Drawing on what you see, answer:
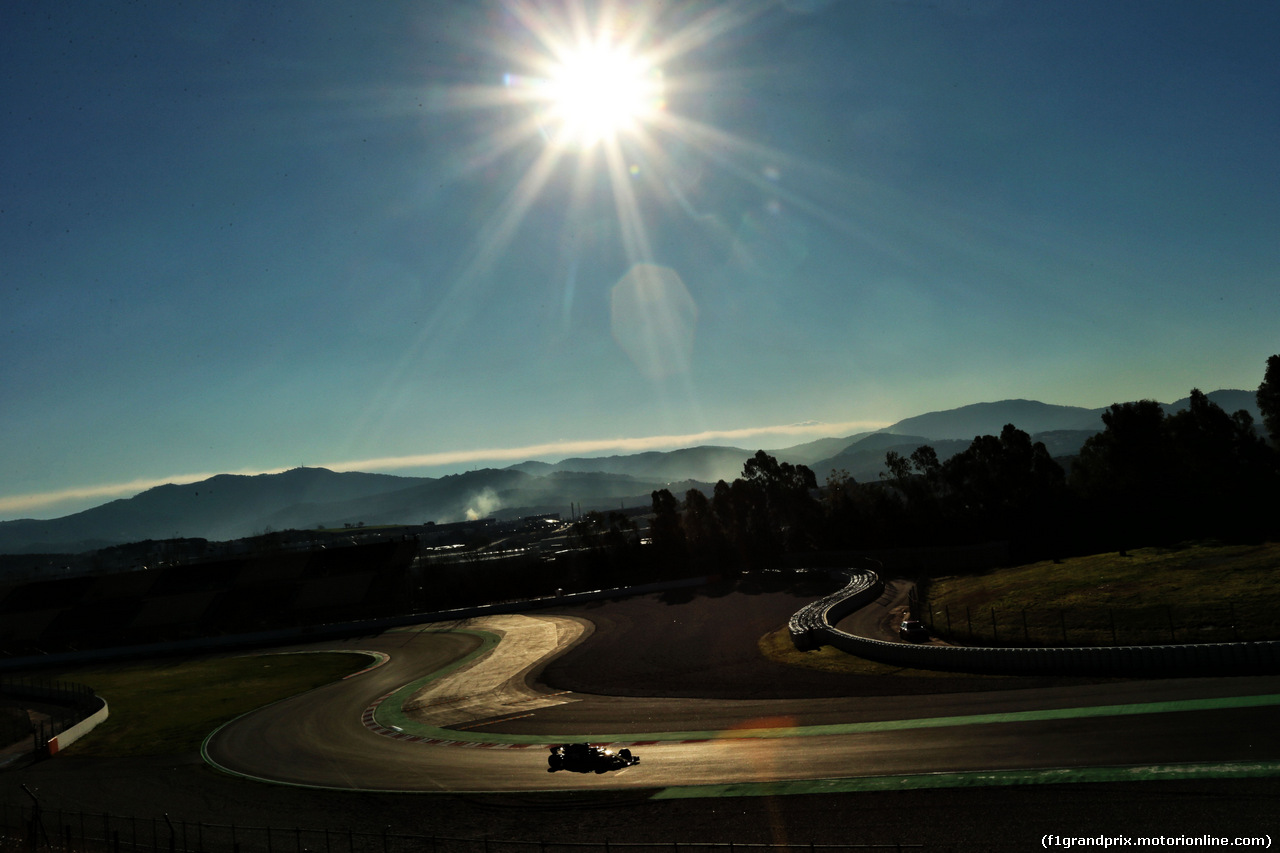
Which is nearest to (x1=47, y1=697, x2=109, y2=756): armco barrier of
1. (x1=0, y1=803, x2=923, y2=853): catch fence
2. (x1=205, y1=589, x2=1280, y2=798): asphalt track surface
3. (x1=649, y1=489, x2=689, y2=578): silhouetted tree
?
(x1=205, y1=589, x2=1280, y2=798): asphalt track surface

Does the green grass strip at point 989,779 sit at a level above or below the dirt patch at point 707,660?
above

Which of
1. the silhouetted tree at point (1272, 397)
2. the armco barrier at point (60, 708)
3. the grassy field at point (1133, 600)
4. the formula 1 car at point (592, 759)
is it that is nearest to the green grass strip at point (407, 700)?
the formula 1 car at point (592, 759)

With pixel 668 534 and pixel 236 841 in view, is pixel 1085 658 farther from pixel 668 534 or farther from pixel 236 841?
pixel 668 534

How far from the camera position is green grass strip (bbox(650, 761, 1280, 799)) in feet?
58.3

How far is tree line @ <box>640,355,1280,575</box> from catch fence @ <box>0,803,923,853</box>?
227ft

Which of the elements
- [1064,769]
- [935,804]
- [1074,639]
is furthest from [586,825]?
[1074,639]

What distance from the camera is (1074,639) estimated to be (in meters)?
36.6

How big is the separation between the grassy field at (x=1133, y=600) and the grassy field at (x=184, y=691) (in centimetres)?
4324

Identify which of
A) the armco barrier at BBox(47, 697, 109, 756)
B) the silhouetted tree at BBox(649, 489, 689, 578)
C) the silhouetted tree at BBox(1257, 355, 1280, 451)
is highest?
the silhouetted tree at BBox(1257, 355, 1280, 451)

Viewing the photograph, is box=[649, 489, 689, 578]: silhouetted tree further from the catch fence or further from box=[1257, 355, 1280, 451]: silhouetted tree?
the catch fence

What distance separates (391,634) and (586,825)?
58.5 metres

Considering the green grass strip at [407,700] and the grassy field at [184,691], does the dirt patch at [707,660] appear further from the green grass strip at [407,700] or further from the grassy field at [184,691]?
the grassy field at [184,691]

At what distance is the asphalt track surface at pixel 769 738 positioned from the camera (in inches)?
790

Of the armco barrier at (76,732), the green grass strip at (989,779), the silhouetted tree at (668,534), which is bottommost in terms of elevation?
the armco barrier at (76,732)
